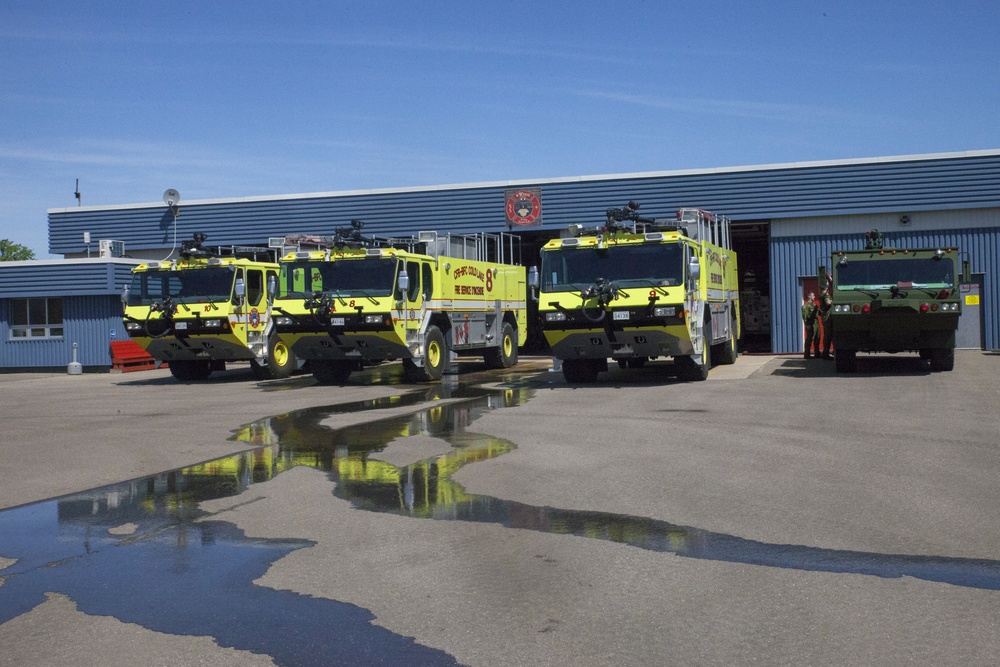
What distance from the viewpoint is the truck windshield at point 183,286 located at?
72.0 ft

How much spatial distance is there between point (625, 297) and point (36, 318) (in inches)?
842

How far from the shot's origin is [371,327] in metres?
19.1

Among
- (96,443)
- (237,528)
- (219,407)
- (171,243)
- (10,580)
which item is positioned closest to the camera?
(10,580)

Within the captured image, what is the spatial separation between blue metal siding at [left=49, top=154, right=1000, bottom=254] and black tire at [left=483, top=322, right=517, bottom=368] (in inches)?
253

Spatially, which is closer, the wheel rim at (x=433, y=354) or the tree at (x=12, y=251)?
the wheel rim at (x=433, y=354)

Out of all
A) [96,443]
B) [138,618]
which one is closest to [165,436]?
[96,443]

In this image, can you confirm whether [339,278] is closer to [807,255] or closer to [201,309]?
[201,309]

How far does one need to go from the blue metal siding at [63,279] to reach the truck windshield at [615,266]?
17.1 meters

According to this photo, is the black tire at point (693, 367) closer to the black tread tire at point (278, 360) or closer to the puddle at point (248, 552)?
the puddle at point (248, 552)

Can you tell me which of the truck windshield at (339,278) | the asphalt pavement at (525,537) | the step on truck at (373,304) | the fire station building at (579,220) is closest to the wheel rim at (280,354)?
the step on truck at (373,304)

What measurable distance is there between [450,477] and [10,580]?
3.88 m

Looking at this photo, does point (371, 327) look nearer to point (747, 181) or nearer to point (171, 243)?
point (747, 181)

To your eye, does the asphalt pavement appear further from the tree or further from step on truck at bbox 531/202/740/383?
the tree

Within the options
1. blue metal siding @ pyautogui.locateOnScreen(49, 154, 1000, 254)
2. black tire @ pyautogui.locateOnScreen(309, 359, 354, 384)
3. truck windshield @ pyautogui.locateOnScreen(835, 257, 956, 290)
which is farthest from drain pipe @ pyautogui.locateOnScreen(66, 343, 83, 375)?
truck windshield @ pyautogui.locateOnScreen(835, 257, 956, 290)
